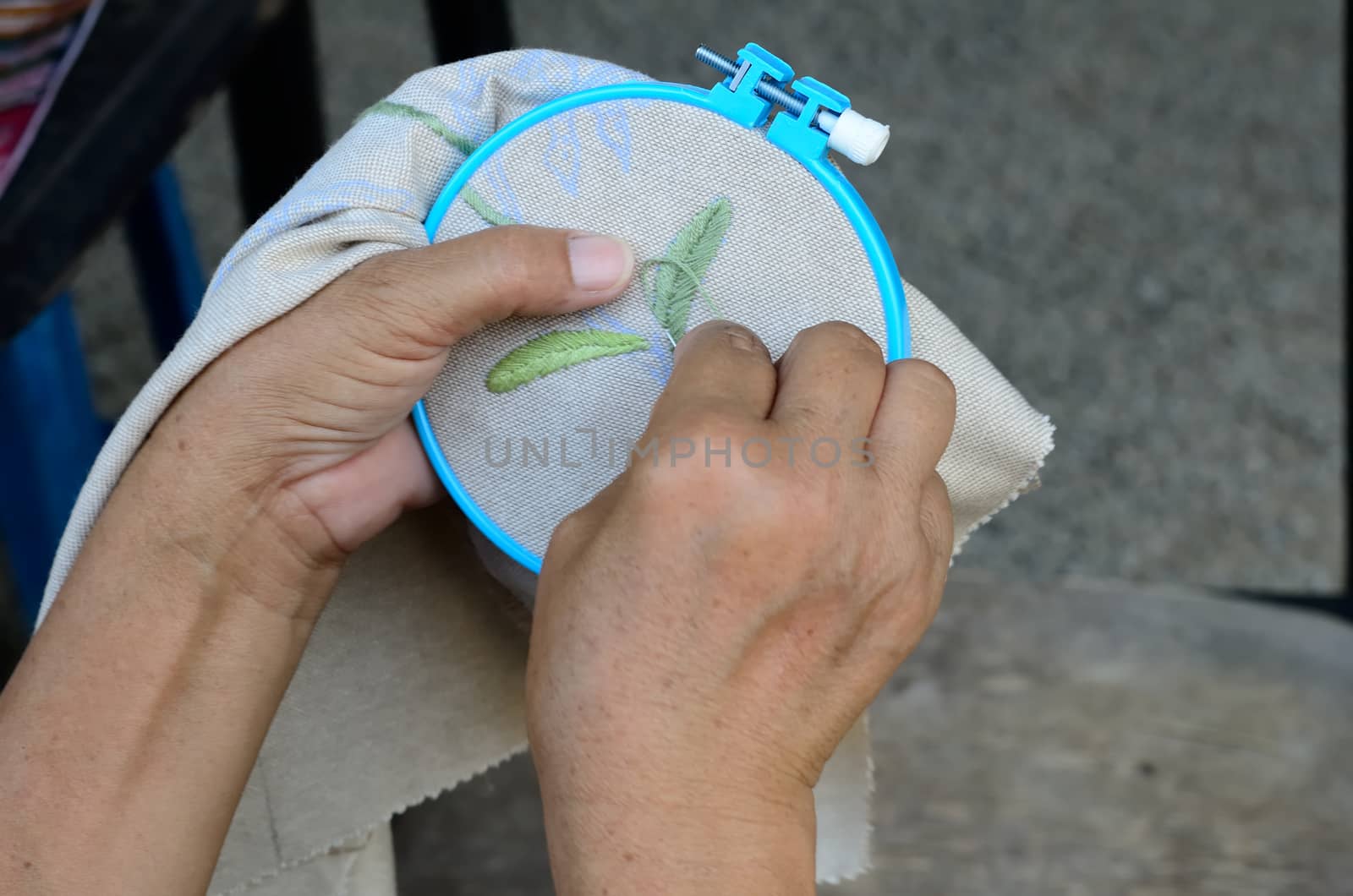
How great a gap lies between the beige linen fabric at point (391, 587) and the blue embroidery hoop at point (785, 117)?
0.03m

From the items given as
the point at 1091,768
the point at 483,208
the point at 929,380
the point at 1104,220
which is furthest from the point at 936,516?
the point at 1104,220

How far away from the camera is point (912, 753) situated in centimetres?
108

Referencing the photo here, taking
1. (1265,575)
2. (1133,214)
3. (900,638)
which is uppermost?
(900,638)

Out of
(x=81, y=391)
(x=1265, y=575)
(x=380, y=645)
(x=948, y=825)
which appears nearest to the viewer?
(x=380, y=645)

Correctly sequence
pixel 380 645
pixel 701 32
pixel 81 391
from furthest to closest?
1. pixel 701 32
2. pixel 81 391
3. pixel 380 645

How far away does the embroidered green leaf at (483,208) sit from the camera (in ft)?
2.00

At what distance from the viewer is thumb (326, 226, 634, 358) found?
0.56m

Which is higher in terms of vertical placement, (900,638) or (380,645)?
(900,638)

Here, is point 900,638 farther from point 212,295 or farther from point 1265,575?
point 1265,575

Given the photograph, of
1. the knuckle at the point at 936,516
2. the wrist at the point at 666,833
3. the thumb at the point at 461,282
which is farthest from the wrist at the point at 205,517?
the knuckle at the point at 936,516

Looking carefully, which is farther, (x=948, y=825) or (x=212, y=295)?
(x=948, y=825)

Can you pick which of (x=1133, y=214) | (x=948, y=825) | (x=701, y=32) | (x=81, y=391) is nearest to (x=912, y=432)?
(x=948, y=825)

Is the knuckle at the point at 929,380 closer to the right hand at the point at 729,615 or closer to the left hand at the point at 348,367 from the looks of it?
the right hand at the point at 729,615

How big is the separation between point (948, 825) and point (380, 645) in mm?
557
